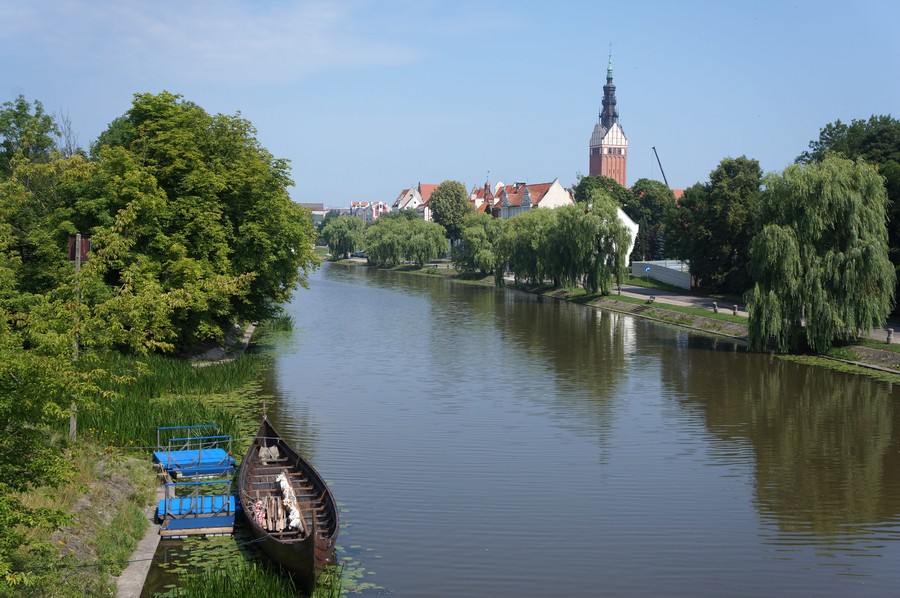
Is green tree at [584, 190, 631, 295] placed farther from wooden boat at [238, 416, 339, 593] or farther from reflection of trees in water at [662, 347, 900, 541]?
wooden boat at [238, 416, 339, 593]

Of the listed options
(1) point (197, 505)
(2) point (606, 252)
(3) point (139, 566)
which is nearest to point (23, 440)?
(3) point (139, 566)

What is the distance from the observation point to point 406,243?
12788 cm

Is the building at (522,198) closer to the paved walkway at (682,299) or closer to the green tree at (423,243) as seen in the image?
the green tree at (423,243)

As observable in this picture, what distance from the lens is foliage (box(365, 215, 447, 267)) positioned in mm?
125250

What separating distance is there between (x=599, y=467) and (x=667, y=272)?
6124cm

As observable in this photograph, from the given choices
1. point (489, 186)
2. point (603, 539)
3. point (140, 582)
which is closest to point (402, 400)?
point (603, 539)

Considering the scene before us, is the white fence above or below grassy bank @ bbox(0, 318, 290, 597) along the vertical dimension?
above

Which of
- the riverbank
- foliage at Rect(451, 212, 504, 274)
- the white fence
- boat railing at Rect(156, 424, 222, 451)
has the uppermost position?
foliage at Rect(451, 212, 504, 274)

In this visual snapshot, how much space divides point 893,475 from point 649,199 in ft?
332

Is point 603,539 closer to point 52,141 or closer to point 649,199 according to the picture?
point 52,141

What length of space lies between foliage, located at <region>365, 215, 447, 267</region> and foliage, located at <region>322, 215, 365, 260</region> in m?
19.5

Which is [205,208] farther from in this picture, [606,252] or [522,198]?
[522,198]

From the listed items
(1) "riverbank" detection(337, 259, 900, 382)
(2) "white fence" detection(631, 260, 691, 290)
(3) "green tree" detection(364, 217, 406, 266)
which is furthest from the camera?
(3) "green tree" detection(364, 217, 406, 266)

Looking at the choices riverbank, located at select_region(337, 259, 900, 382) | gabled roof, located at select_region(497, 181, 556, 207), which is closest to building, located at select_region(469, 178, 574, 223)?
gabled roof, located at select_region(497, 181, 556, 207)
